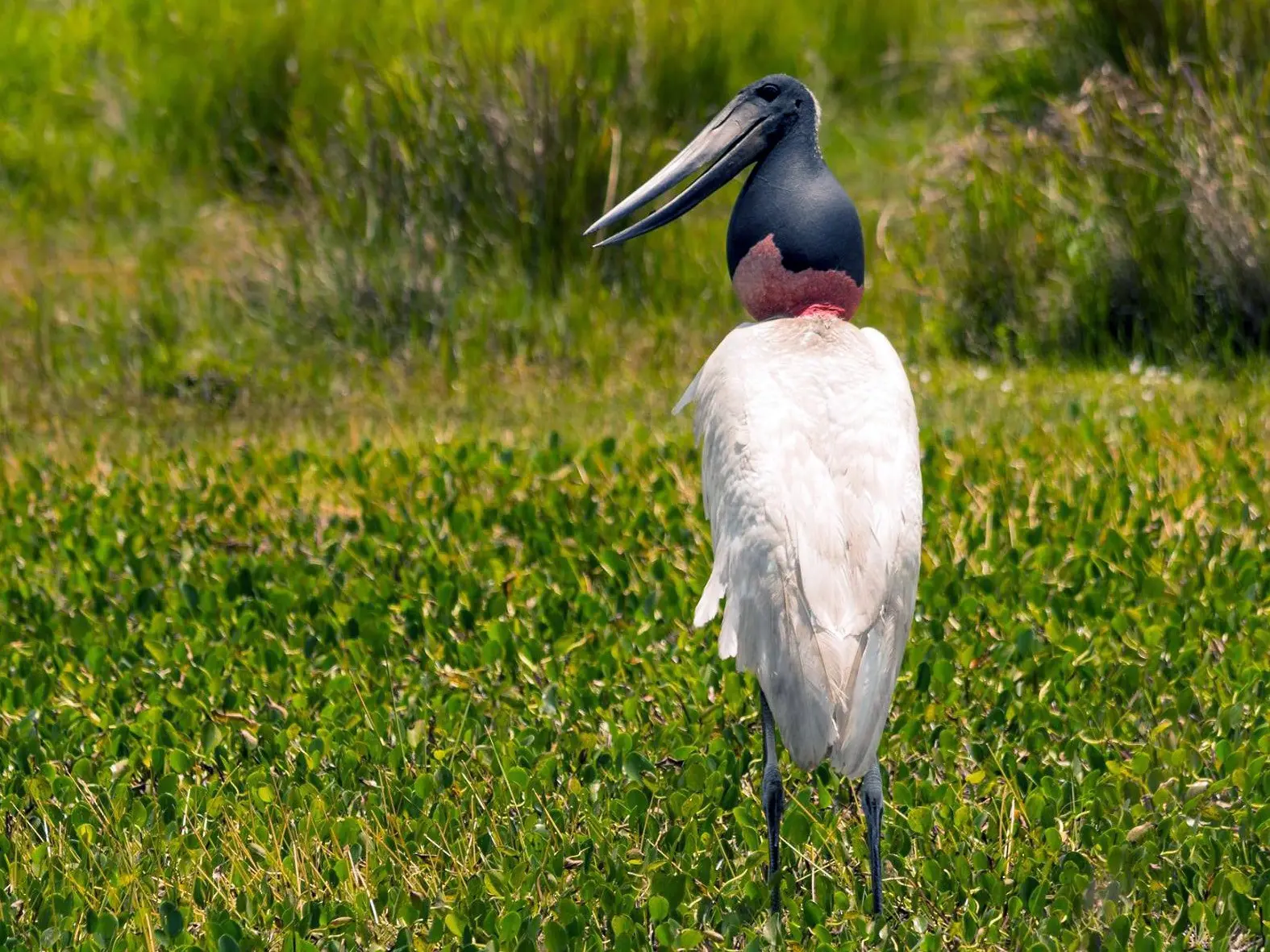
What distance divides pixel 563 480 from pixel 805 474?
3242 millimetres

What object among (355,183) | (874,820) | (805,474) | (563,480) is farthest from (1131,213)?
(874,820)

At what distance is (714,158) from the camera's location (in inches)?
169

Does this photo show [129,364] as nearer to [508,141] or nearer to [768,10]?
[508,141]

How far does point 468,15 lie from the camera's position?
12172mm

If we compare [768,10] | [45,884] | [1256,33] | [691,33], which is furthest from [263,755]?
[768,10]

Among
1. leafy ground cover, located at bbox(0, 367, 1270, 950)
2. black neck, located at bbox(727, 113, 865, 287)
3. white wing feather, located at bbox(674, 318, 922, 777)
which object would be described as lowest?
leafy ground cover, located at bbox(0, 367, 1270, 950)

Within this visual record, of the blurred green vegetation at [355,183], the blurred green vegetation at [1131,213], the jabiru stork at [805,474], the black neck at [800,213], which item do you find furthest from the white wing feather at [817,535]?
the blurred green vegetation at [355,183]

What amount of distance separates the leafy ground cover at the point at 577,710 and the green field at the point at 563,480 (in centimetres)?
2

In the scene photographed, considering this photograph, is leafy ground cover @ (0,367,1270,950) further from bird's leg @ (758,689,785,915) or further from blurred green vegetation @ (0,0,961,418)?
blurred green vegetation @ (0,0,961,418)

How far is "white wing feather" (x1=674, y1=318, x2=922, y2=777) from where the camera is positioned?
11.4 feet

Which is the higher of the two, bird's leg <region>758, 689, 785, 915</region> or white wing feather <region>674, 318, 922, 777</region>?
white wing feather <region>674, 318, 922, 777</region>

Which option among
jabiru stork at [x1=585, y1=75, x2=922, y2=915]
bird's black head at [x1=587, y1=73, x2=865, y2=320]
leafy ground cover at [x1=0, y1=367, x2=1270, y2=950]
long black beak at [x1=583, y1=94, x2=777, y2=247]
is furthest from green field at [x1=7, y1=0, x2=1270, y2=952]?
long black beak at [x1=583, y1=94, x2=777, y2=247]

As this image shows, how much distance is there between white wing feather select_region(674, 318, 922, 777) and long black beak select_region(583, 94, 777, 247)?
55cm

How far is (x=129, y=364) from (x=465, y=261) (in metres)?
1.93
